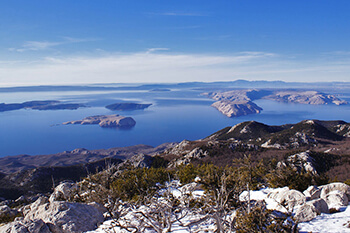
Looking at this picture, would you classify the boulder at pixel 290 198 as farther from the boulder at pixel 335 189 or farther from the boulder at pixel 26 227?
the boulder at pixel 26 227

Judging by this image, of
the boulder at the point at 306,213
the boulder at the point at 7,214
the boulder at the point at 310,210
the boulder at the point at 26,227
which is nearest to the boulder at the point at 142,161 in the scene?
the boulder at the point at 7,214

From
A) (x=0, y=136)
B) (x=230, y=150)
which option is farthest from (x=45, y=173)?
(x=0, y=136)

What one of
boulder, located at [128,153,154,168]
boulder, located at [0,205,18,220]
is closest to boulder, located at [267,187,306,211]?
boulder, located at [0,205,18,220]

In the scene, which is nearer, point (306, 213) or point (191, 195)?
point (306, 213)

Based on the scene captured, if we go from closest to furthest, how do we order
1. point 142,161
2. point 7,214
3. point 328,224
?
point 328,224 → point 7,214 → point 142,161

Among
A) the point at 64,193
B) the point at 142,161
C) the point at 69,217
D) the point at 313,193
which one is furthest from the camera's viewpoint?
the point at 142,161

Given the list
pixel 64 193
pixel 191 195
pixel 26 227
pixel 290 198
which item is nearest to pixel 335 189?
pixel 290 198

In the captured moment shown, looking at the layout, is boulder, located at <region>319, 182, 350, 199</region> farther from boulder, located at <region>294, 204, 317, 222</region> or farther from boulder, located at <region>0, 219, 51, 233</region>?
boulder, located at <region>0, 219, 51, 233</region>

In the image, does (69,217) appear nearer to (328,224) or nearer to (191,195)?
(191,195)
